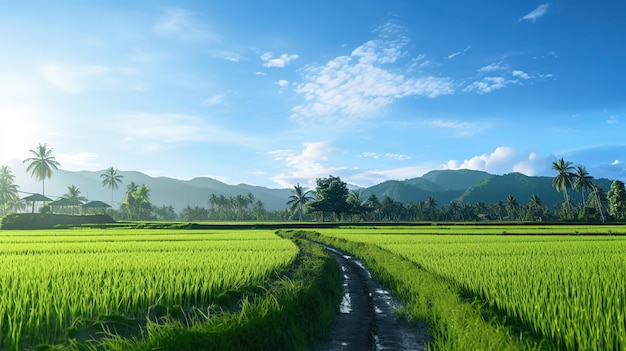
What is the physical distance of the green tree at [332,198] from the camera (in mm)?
84938

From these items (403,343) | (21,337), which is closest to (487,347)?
(403,343)

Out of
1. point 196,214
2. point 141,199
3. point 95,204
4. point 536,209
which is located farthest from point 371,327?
point 196,214

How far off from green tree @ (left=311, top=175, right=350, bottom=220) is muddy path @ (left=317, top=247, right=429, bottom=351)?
72.3 metres

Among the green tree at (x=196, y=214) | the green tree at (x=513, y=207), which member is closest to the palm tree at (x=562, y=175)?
the green tree at (x=513, y=207)

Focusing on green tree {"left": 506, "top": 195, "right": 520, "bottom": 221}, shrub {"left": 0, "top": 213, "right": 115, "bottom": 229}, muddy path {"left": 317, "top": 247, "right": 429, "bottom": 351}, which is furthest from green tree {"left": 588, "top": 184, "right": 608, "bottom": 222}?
shrub {"left": 0, "top": 213, "right": 115, "bottom": 229}

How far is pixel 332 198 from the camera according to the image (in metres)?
85.8

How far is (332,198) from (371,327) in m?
77.4

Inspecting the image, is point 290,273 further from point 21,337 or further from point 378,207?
point 378,207

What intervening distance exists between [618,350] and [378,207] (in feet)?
373

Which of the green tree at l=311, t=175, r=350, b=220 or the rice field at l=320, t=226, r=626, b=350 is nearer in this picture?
the rice field at l=320, t=226, r=626, b=350

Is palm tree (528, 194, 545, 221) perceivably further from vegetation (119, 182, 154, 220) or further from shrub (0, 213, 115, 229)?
vegetation (119, 182, 154, 220)

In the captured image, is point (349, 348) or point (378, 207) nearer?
point (349, 348)

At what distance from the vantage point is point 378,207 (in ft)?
385

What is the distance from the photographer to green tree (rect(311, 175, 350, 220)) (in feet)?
279
